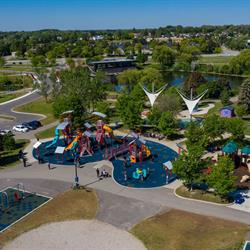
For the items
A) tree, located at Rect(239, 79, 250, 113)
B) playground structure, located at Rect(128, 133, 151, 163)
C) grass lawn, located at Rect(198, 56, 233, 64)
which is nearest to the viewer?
playground structure, located at Rect(128, 133, 151, 163)

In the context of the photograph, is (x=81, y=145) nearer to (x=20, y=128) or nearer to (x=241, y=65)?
(x=20, y=128)

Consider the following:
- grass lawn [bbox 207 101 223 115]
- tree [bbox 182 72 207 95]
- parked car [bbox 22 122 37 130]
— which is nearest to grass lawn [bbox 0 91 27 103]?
parked car [bbox 22 122 37 130]

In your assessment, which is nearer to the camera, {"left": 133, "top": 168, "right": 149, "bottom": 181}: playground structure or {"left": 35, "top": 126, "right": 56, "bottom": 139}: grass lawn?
{"left": 133, "top": 168, "right": 149, "bottom": 181}: playground structure

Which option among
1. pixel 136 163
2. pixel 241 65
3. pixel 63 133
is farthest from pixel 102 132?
pixel 241 65

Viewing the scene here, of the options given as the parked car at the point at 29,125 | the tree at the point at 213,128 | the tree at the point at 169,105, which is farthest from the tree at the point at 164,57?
the tree at the point at 213,128

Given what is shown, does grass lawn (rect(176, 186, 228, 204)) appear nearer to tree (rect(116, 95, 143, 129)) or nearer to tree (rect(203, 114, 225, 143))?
tree (rect(203, 114, 225, 143))

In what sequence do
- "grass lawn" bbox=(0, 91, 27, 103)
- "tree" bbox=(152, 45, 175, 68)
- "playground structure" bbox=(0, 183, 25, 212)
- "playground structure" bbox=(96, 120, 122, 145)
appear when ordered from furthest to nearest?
"tree" bbox=(152, 45, 175, 68)
"grass lawn" bbox=(0, 91, 27, 103)
"playground structure" bbox=(96, 120, 122, 145)
"playground structure" bbox=(0, 183, 25, 212)

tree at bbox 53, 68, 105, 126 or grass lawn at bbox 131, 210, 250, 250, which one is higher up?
tree at bbox 53, 68, 105, 126

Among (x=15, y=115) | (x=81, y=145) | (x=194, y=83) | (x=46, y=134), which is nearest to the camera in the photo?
(x=81, y=145)
